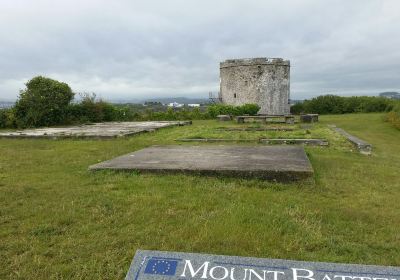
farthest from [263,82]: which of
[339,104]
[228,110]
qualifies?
[339,104]

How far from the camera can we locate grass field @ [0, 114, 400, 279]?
9.96 feet

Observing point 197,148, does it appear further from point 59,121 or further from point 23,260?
point 59,121

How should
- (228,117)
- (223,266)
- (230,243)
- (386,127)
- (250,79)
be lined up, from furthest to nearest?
(250,79) → (228,117) → (386,127) → (230,243) → (223,266)

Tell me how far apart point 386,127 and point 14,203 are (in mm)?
15970

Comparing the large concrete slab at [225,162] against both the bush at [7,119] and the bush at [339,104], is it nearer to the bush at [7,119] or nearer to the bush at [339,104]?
the bush at [7,119]

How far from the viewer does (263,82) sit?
28766 mm

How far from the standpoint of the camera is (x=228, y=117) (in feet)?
68.8

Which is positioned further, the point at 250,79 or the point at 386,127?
the point at 250,79

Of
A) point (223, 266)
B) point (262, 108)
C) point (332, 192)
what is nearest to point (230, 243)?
point (223, 266)

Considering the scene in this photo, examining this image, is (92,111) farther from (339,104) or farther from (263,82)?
(339,104)

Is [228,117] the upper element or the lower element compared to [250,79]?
lower

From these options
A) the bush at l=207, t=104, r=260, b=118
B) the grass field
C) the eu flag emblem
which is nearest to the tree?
the bush at l=207, t=104, r=260, b=118

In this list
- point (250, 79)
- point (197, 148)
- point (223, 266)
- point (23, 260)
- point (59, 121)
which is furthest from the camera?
point (250, 79)

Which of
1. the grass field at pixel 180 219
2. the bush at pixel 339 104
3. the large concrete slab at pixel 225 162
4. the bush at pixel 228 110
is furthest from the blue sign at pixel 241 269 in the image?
the bush at pixel 339 104
